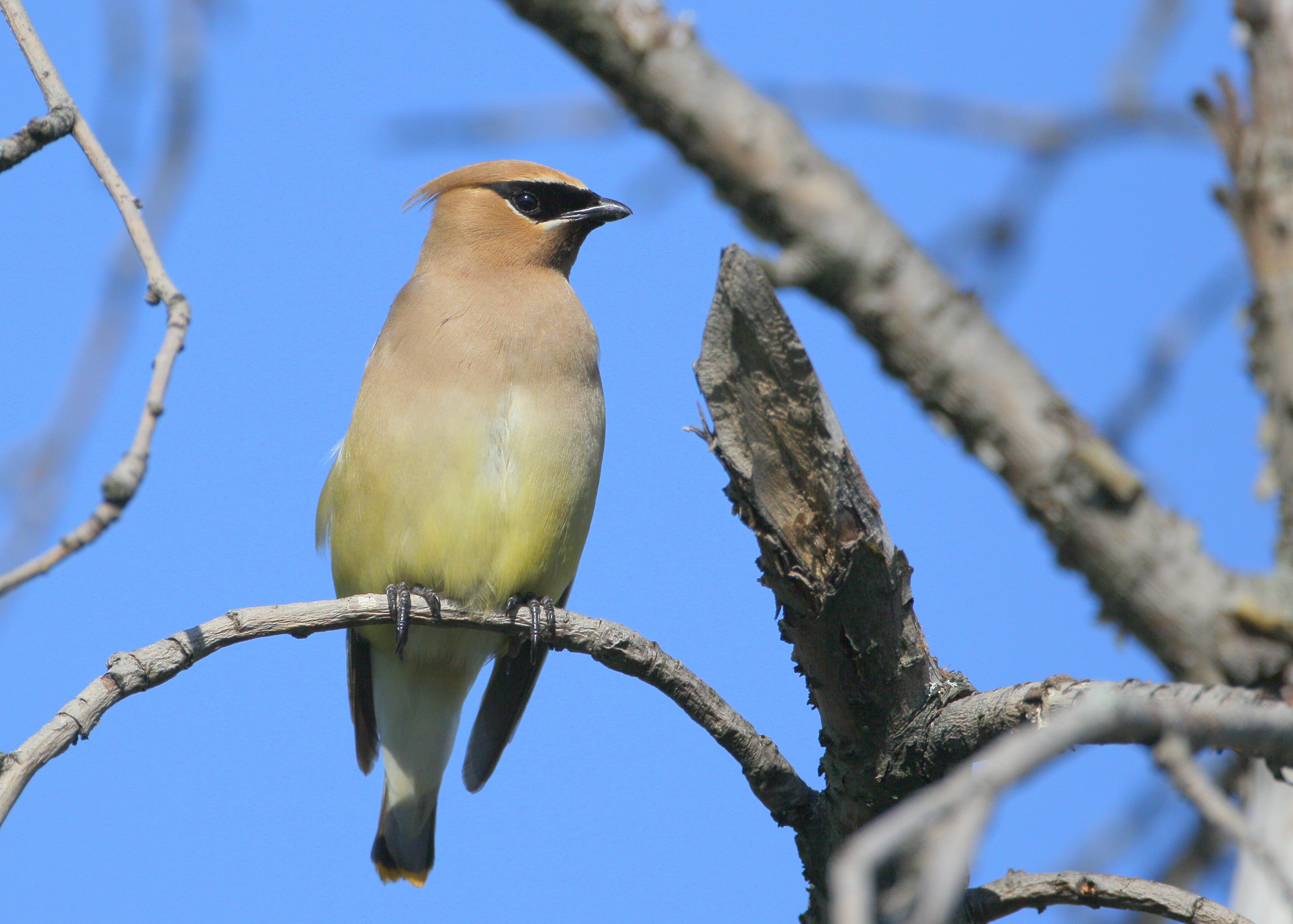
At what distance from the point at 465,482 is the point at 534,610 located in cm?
46

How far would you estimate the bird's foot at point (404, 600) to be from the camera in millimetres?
3898

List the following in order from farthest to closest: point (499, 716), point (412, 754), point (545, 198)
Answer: point (545, 198)
point (412, 754)
point (499, 716)

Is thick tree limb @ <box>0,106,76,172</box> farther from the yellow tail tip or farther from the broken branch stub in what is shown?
the yellow tail tip

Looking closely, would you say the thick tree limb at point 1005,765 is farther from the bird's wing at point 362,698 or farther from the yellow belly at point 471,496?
the bird's wing at point 362,698

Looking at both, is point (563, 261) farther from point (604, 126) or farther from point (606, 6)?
point (606, 6)

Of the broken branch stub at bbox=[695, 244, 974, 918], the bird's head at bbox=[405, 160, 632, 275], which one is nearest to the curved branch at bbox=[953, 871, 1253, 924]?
the broken branch stub at bbox=[695, 244, 974, 918]

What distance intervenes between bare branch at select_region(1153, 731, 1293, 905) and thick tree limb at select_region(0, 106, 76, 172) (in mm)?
1951

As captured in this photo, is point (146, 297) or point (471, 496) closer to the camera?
point (146, 297)

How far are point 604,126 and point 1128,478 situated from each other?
146 cm

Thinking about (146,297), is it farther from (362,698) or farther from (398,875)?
(398,875)

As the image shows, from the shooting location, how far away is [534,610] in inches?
157

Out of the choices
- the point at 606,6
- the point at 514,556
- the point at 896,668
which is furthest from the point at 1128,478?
the point at 514,556

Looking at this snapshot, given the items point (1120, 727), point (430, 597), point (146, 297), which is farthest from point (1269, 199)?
point (430, 597)

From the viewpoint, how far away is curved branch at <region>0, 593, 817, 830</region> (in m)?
2.55
